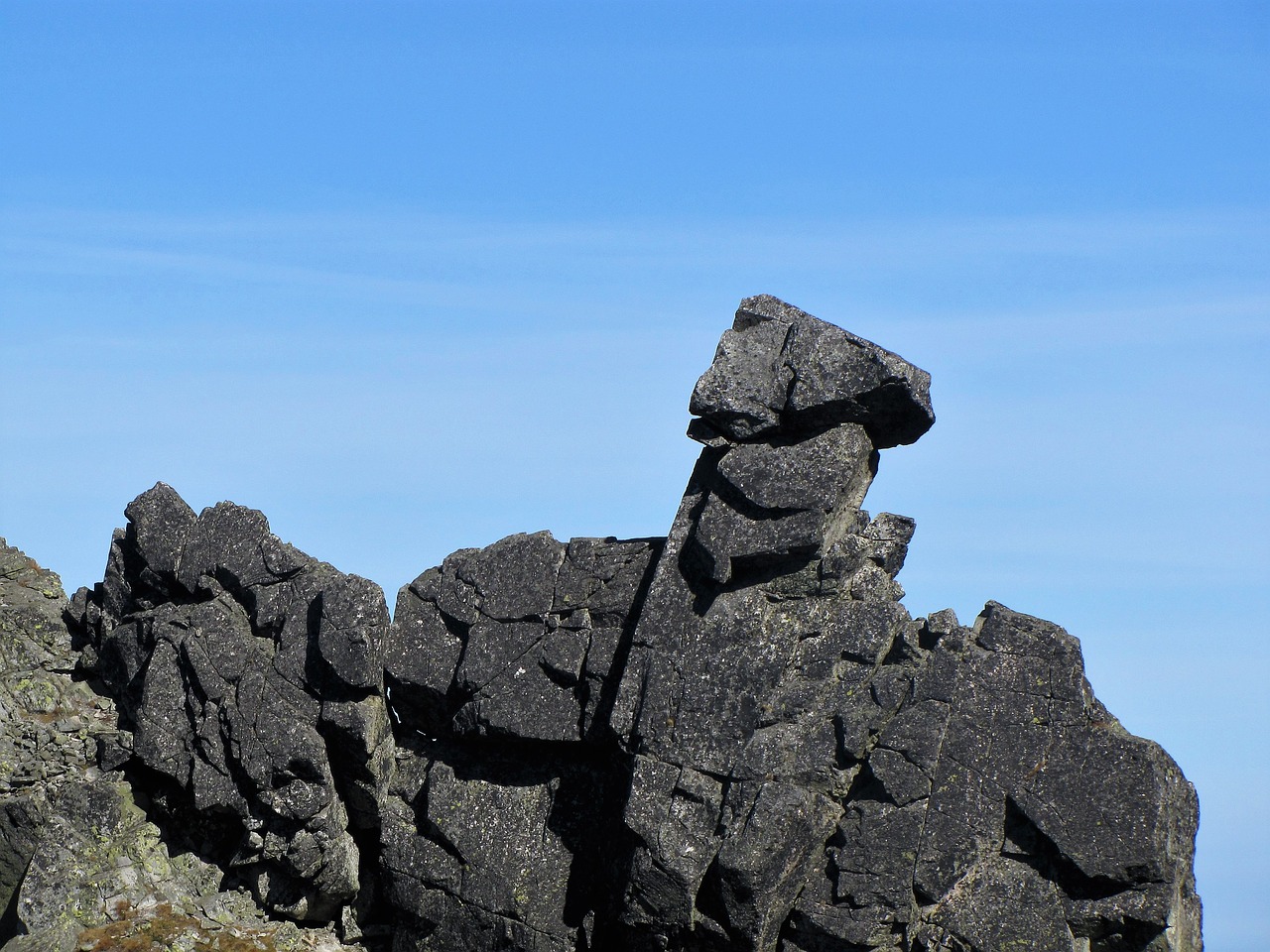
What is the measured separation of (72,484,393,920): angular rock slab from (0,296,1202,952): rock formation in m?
0.05

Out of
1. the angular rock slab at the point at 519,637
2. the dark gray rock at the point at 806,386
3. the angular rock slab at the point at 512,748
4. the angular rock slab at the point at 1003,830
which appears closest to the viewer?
the angular rock slab at the point at 1003,830

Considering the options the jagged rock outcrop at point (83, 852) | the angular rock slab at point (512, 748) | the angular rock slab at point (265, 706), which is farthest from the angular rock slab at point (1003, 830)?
the jagged rock outcrop at point (83, 852)

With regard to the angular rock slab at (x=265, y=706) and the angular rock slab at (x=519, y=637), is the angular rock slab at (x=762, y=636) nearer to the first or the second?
the angular rock slab at (x=519, y=637)

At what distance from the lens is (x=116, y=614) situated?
26891mm

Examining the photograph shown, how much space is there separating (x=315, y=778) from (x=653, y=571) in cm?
571

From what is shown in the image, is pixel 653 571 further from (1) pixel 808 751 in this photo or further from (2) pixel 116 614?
(2) pixel 116 614

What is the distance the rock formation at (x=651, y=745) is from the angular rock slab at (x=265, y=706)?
0.05 m

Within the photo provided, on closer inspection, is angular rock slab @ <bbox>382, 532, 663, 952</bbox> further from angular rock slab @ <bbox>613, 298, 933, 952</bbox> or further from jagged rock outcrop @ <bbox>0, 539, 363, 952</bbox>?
jagged rock outcrop @ <bbox>0, 539, 363, 952</bbox>

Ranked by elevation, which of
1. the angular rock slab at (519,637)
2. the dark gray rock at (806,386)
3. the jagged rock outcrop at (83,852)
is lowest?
the jagged rock outcrop at (83,852)

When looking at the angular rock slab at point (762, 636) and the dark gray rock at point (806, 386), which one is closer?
the angular rock slab at point (762, 636)

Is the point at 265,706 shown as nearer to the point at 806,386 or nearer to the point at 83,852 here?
the point at 83,852

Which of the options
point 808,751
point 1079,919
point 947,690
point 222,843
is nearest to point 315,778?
point 222,843

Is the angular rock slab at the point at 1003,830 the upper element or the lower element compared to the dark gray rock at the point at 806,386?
lower

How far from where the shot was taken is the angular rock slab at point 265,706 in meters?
24.0
